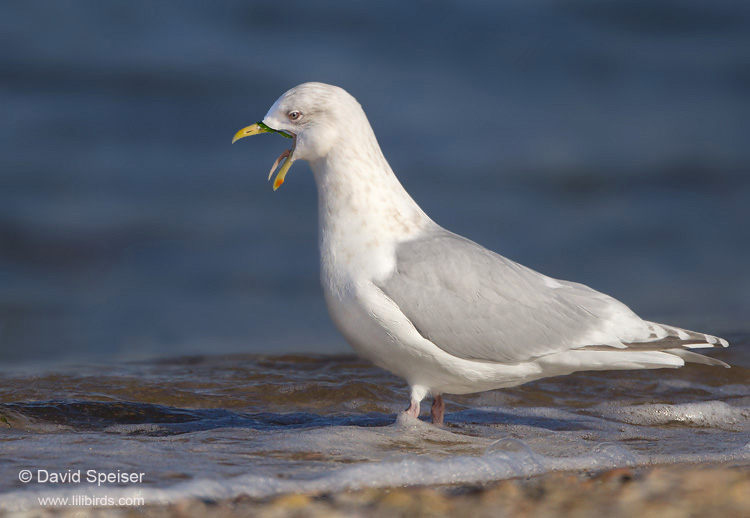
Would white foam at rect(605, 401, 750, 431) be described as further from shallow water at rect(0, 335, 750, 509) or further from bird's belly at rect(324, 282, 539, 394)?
bird's belly at rect(324, 282, 539, 394)

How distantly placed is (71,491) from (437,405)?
2149 mm

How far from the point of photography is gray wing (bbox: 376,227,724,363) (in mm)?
4430

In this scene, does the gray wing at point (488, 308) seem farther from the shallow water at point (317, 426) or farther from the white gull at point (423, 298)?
the shallow water at point (317, 426)

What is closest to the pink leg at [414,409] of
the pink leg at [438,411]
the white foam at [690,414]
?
the pink leg at [438,411]

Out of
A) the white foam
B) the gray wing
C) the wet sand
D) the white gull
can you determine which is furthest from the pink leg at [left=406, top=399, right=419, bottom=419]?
the white foam

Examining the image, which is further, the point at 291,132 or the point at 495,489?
the point at 291,132

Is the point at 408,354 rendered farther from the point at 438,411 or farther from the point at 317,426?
the point at 317,426

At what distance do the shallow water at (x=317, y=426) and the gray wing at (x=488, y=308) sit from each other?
0.48 m

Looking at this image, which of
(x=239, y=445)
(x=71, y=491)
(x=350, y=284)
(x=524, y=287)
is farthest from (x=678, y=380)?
(x=71, y=491)

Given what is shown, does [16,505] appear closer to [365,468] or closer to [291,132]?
[365,468]

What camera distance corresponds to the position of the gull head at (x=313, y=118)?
4645mm

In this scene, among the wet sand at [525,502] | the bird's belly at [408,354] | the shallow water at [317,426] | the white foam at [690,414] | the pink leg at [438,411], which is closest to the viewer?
the wet sand at [525,502]

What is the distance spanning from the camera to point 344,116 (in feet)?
15.3

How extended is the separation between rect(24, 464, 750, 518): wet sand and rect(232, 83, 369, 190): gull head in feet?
6.35
